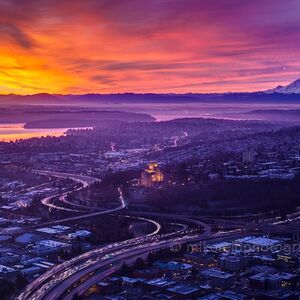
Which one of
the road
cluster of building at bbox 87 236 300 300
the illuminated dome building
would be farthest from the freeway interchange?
the illuminated dome building

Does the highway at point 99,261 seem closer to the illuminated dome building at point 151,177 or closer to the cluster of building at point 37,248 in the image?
the cluster of building at point 37,248

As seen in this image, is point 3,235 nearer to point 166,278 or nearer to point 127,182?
point 166,278

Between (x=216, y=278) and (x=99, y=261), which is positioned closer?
(x=216, y=278)

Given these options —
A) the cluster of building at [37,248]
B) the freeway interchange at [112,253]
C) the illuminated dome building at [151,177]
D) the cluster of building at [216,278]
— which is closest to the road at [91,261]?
the freeway interchange at [112,253]

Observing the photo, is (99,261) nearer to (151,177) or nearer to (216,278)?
(216,278)

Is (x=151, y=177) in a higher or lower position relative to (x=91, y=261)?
higher

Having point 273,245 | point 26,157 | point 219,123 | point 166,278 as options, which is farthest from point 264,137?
point 166,278

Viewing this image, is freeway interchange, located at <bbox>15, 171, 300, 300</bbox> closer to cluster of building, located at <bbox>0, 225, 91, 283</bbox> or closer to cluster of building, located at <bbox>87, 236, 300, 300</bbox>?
cluster of building, located at <bbox>0, 225, 91, 283</bbox>

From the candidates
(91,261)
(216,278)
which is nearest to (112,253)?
(91,261)

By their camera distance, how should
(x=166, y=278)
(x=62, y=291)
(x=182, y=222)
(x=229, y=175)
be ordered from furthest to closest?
(x=229, y=175), (x=182, y=222), (x=166, y=278), (x=62, y=291)

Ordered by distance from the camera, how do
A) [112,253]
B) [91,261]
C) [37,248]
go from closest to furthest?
1. [91,261]
2. [112,253]
3. [37,248]

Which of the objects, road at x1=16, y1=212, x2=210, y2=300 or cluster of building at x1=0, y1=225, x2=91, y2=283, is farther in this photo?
cluster of building at x1=0, y1=225, x2=91, y2=283
